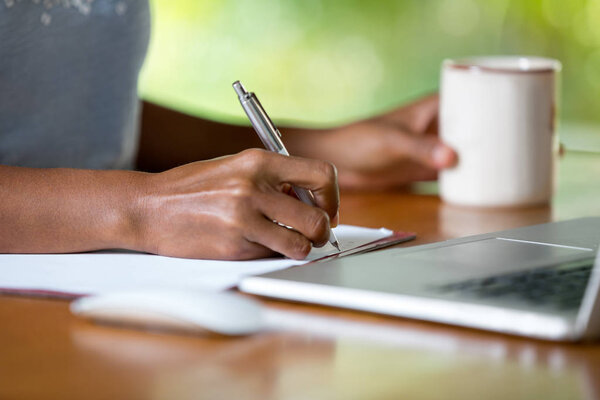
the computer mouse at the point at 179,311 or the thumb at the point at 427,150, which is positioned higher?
the computer mouse at the point at 179,311

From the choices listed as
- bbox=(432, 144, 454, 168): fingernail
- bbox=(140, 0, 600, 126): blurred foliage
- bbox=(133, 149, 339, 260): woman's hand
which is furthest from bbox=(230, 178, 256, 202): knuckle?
bbox=(140, 0, 600, 126): blurred foliage

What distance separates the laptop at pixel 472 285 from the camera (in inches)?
19.5

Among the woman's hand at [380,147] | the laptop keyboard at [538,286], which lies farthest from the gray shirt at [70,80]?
the laptop keyboard at [538,286]

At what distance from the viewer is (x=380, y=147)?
45.6 inches

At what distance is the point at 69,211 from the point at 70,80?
15.1 inches

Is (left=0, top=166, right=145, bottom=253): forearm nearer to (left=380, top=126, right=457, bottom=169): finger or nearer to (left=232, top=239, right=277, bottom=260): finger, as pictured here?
(left=232, top=239, right=277, bottom=260): finger

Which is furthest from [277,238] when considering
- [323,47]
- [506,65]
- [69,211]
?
[323,47]

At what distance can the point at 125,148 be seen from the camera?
3.84ft

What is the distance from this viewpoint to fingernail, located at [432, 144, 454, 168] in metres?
1.03

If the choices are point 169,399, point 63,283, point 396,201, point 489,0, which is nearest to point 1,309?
point 63,283

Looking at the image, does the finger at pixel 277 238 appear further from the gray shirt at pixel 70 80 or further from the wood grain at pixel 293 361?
the gray shirt at pixel 70 80

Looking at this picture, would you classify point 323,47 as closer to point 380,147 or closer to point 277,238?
point 380,147

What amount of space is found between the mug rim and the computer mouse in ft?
1.89

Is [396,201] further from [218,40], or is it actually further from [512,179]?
[218,40]
